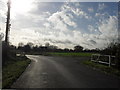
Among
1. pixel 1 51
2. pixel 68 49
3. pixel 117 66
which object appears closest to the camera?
pixel 117 66

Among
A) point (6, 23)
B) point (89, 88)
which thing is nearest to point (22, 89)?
point (89, 88)

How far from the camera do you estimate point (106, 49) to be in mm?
23328

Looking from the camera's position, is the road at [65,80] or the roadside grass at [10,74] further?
the roadside grass at [10,74]

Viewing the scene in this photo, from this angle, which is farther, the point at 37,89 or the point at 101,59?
the point at 101,59

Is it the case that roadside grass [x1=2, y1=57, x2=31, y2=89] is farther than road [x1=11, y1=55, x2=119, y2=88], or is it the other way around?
roadside grass [x1=2, y1=57, x2=31, y2=89]

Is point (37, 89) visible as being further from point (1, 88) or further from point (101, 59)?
point (101, 59)

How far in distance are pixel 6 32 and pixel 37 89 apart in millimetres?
18476

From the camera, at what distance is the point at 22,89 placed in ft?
26.7

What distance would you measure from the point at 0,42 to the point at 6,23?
5.09 metres

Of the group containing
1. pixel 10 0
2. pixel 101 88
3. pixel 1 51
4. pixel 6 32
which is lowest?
pixel 101 88

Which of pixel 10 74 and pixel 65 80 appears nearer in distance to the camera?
pixel 65 80

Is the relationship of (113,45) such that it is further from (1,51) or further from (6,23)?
(6,23)

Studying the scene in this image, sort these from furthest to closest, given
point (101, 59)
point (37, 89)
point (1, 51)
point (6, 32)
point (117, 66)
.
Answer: point (6, 32)
point (101, 59)
point (1, 51)
point (117, 66)
point (37, 89)

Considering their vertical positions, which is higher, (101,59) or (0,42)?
(0,42)
